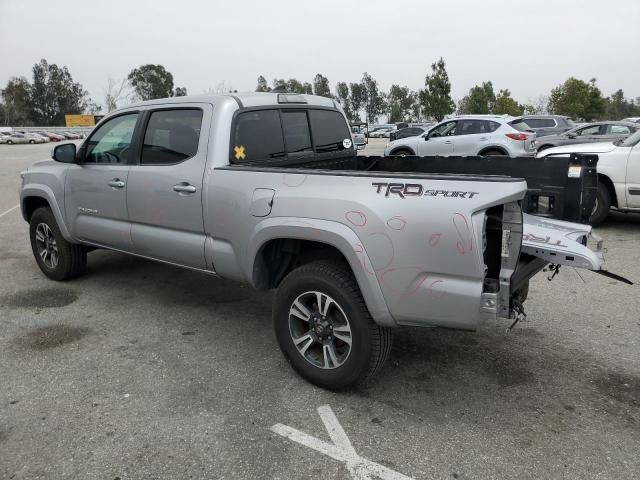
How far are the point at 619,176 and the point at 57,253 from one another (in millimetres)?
7427

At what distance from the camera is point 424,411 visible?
315 centimetres

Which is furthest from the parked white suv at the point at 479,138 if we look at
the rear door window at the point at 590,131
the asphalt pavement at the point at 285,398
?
the asphalt pavement at the point at 285,398

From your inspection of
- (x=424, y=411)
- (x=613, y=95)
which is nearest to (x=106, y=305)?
(x=424, y=411)

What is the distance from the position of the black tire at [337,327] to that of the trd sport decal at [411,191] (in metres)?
0.58

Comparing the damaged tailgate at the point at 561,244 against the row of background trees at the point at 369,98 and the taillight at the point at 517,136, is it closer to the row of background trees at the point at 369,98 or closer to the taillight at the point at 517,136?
the taillight at the point at 517,136

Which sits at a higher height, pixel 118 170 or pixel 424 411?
pixel 118 170

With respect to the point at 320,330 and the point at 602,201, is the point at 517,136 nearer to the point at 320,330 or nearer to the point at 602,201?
the point at 602,201

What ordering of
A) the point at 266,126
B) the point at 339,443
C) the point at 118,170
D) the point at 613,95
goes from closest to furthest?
the point at 339,443 < the point at 266,126 < the point at 118,170 < the point at 613,95

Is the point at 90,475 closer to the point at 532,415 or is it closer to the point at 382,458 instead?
the point at 382,458

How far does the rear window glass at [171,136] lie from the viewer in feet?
13.1

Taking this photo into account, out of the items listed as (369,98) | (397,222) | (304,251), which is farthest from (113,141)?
(369,98)

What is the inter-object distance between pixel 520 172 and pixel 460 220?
4.68 feet

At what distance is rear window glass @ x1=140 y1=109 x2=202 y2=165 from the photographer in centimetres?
400

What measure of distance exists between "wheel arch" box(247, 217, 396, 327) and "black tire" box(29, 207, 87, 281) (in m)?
2.80
